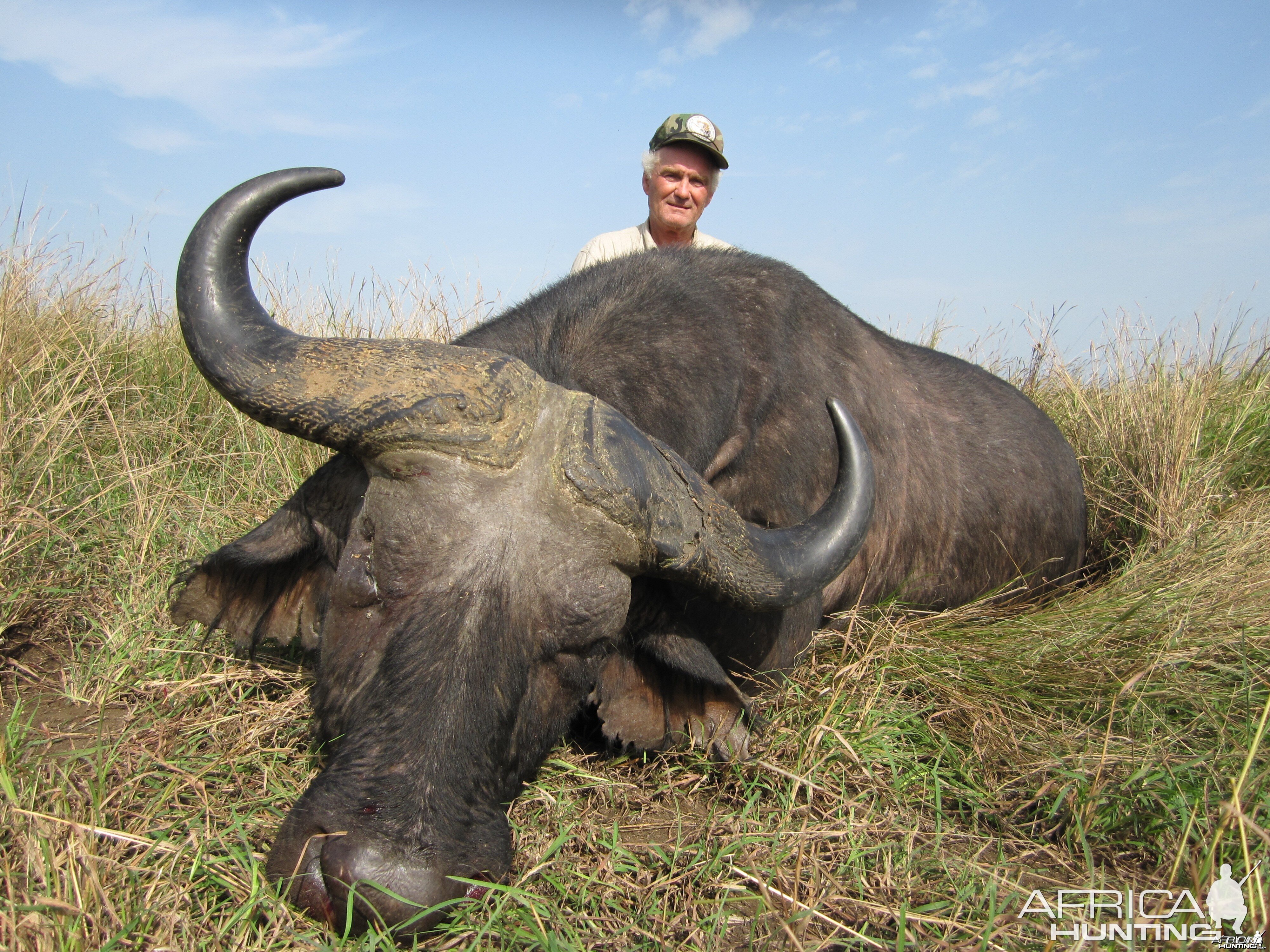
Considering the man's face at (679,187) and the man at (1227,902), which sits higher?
the man's face at (679,187)

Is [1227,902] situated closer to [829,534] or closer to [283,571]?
[829,534]

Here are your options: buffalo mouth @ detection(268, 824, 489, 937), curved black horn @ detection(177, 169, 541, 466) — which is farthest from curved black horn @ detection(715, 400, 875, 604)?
buffalo mouth @ detection(268, 824, 489, 937)

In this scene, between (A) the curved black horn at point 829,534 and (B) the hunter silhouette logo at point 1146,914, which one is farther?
(A) the curved black horn at point 829,534

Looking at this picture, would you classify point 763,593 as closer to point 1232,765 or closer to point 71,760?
point 1232,765

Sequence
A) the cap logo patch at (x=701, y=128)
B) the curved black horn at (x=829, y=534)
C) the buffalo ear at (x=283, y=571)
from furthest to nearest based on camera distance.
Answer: the cap logo patch at (x=701, y=128) → the buffalo ear at (x=283, y=571) → the curved black horn at (x=829, y=534)

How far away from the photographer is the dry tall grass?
6.40 ft

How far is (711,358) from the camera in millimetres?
3191

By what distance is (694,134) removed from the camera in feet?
19.0

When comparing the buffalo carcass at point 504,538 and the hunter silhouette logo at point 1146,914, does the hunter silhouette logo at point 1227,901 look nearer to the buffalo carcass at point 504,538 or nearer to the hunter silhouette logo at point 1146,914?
the hunter silhouette logo at point 1146,914

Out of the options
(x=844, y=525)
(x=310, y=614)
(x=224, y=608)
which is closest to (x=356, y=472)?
(x=310, y=614)

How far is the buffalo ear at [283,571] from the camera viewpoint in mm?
2631

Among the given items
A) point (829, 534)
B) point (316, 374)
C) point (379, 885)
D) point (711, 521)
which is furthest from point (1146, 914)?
point (316, 374)

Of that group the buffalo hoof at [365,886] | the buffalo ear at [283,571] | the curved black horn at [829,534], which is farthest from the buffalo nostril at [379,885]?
the curved black horn at [829,534]

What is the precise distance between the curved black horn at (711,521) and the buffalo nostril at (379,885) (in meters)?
0.95
